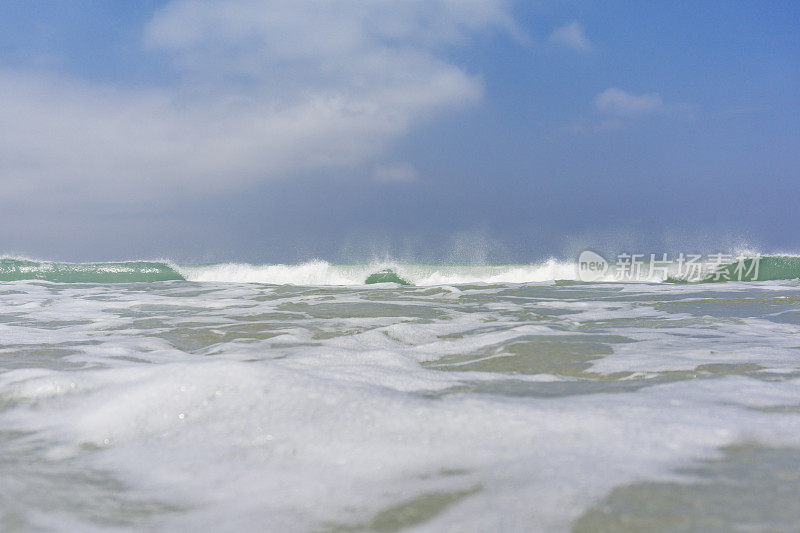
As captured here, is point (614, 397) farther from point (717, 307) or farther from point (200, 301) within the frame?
point (200, 301)

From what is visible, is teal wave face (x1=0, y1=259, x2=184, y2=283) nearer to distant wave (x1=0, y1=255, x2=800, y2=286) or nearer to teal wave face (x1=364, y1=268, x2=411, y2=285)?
distant wave (x1=0, y1=255, x2=800, y2=286)

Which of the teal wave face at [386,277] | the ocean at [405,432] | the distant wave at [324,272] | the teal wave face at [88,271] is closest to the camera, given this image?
the ocean at [405,432]

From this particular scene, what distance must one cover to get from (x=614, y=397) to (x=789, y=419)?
479 millimetres

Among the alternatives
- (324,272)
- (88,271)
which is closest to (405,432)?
(324,272)

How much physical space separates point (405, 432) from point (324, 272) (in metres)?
14.4

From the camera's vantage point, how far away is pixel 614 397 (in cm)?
204

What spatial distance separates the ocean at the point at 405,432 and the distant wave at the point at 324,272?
10224 mm

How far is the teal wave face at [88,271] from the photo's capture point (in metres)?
16.5

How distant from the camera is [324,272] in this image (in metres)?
16.0

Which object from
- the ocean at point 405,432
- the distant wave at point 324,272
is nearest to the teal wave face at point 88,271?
the distant wave at point 324,272

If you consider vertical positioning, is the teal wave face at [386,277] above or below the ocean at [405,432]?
above

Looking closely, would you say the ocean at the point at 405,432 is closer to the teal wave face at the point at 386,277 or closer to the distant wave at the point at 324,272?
the distant wave at the point at 324,272

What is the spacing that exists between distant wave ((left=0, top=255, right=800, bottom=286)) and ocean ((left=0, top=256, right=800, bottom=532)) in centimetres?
1022

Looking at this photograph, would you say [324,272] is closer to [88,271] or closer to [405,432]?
[88,271]
